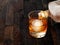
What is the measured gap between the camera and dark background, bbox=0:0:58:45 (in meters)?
0.67

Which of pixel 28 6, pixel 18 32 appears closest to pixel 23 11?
pixel 28 6

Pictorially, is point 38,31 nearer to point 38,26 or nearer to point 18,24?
point 38,26

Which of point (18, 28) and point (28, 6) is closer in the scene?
point (18, 28)

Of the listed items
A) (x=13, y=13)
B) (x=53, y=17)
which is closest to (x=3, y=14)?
(x=13, y=13)

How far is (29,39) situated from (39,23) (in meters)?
0.08

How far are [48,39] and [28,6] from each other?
0.24 metres

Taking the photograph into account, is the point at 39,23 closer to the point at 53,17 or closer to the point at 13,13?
the point at 53,17

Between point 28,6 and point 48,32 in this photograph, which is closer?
point 48,32

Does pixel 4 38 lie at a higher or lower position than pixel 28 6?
lower

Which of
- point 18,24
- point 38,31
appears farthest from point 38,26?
point 18,24

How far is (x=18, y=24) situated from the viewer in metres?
0.77

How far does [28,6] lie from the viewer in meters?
0.85

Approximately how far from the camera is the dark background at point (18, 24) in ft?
2.21

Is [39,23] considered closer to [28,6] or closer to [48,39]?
[48,39]
